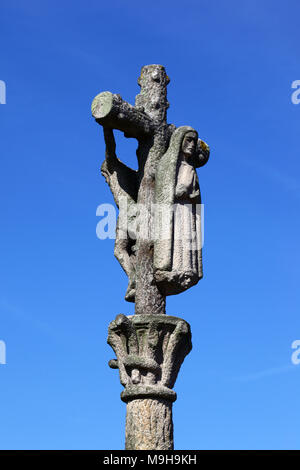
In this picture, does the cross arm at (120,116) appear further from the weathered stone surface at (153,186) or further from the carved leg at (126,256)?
the carved leg at (126,256)

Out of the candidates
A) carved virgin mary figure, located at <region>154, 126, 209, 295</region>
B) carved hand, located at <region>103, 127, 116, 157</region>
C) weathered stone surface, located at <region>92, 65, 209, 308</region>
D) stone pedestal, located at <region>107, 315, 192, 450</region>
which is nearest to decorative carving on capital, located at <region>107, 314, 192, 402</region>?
stone pedestal, located at <region>107, 315, 192, 450</region>

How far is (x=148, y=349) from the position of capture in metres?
12.2

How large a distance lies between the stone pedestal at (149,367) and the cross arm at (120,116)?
8.49 ft

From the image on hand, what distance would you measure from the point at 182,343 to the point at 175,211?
1.73m

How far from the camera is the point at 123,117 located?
42.3 feet

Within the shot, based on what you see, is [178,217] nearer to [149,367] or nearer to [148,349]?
[148,349]

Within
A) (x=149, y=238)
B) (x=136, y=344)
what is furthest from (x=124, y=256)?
(x=136, y=344)

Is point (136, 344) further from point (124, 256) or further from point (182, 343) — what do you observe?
point (124, 256)

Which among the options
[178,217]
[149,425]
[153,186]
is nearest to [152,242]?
[178,217]

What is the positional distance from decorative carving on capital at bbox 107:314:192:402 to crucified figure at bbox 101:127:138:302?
0.74 metres

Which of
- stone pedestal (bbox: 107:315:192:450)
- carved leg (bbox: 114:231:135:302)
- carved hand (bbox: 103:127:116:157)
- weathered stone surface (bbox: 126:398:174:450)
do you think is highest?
carved hand (bbox: 103:127:116:157)

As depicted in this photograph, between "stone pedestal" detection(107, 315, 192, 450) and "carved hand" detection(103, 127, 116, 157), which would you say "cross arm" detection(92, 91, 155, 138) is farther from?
"stone pedestal" detection(107, 315, 192, 450)

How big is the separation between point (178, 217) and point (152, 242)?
18.7 inches

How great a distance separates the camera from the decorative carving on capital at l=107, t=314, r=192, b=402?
12.1 m
